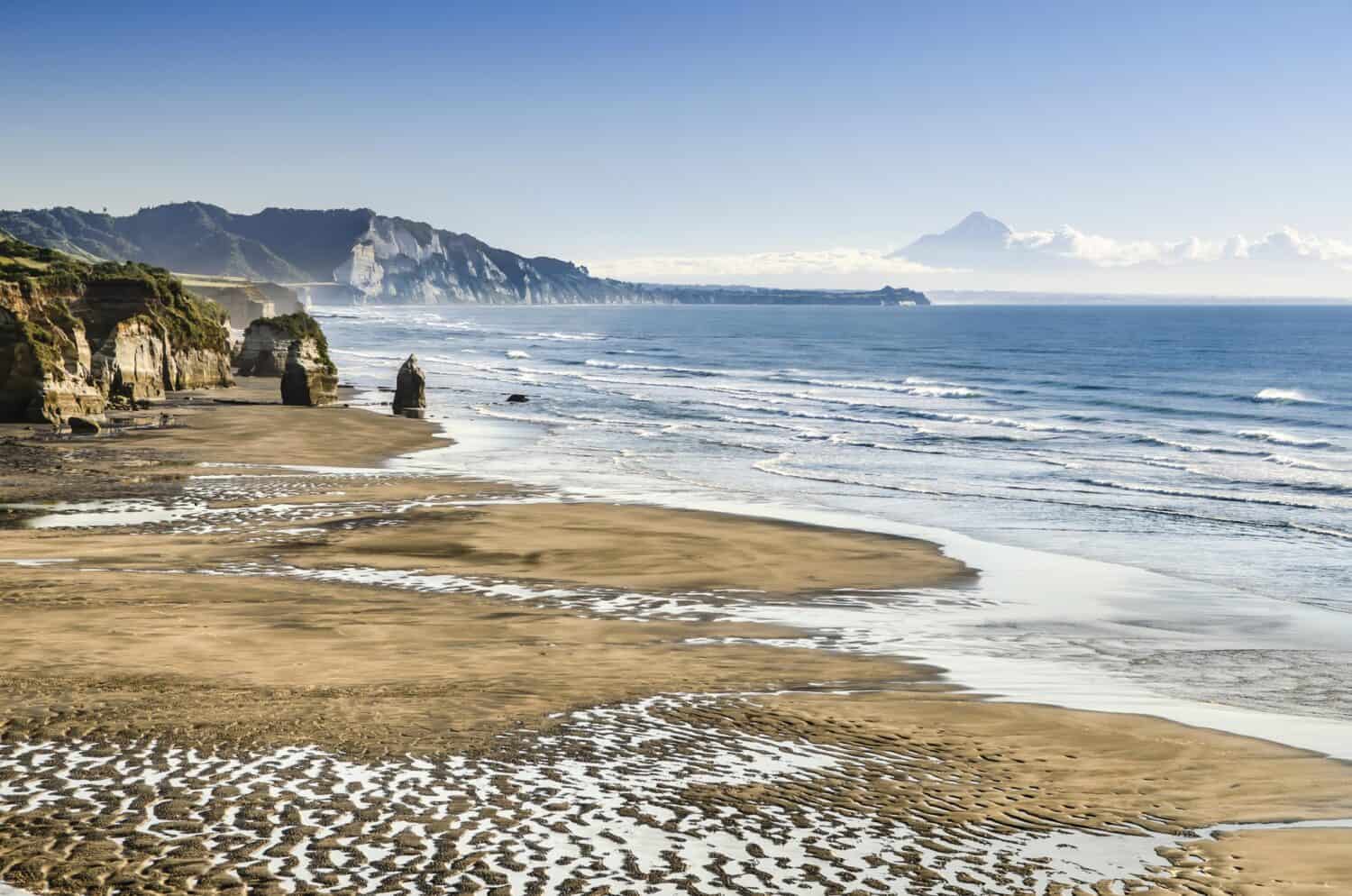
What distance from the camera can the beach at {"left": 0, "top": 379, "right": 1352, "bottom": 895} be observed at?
9672 millimetres

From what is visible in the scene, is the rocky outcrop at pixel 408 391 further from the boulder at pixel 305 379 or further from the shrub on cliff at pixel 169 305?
the shrub on cliff at pixel 169 305

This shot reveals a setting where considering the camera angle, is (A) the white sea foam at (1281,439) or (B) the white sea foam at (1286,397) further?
(B) the white sea foam at (1286,397)

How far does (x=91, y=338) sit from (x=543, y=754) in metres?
45.1

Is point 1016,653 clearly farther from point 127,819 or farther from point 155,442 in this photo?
point 155,442

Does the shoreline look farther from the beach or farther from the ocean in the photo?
the beach

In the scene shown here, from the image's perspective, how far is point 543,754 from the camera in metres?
12.4

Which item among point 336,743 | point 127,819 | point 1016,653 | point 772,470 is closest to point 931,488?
point 772,470

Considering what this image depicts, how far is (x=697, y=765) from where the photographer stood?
12.3m

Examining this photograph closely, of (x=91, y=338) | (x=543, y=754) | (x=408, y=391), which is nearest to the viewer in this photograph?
(x=543, y=754)

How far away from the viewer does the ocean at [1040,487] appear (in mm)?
18469

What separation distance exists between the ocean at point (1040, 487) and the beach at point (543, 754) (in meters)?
2.25

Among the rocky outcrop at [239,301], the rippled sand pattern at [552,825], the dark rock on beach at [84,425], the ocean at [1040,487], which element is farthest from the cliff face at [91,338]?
the rocky outcrop at [239,301]

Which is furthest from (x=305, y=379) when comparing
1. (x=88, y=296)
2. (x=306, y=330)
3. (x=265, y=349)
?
(x=265, y=349)

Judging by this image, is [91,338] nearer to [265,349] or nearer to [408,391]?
[408,391]
